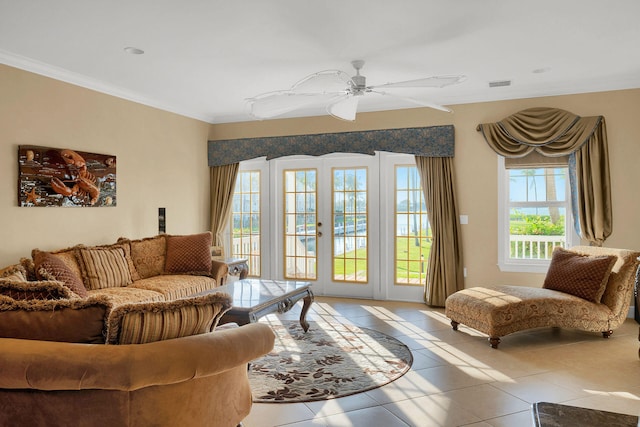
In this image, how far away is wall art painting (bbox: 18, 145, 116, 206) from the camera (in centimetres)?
435

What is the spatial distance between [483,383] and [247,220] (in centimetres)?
469

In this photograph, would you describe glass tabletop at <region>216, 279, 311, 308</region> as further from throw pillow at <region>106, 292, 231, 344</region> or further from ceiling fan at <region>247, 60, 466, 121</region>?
ceiling fan at <region>247, 60, 466, 121</region>

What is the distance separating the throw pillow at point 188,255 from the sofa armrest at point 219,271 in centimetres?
8

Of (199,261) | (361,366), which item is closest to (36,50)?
(199,261)

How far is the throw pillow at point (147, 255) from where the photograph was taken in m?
5.21

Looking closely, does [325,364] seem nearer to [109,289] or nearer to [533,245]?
[109,289]

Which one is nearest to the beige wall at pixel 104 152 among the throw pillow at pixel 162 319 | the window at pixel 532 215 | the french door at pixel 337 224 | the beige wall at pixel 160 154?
the beige wall at pixel 160 154

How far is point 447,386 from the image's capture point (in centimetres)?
333

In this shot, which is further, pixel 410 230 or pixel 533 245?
pixel 410 230

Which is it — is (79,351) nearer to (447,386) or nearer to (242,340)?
(242,340)

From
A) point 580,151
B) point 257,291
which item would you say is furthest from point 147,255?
point 580,151

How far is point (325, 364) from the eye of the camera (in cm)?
379

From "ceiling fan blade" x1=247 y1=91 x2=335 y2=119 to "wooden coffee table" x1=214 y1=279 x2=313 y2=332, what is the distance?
1.72 metres

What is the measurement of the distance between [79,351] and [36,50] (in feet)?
11.2
